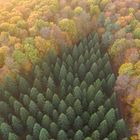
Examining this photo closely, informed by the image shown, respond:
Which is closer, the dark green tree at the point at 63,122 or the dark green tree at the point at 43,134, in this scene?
the dark green tree at the point at 43,134

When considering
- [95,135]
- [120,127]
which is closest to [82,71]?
[120,127]

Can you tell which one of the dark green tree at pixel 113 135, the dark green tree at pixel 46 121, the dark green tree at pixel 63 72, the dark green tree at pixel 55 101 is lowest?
the dark green tree at pixel 113 135

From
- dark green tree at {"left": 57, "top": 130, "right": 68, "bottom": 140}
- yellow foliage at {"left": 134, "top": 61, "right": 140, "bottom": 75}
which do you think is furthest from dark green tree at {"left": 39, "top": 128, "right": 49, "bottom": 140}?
yellow foliage at {"left": 134, "top": 61, "right": 140, "bottom": 75}

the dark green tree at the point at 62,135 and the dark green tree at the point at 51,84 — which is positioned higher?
the dark green tree at the point at 51,84

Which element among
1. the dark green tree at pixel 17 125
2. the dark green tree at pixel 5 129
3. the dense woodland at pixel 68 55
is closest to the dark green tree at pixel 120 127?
the dense woodland at pixel 68 55

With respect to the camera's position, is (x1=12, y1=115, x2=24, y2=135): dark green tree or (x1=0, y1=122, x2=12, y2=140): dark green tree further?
(x1=12, y1=115, x2=24, y2=135): dark green tree

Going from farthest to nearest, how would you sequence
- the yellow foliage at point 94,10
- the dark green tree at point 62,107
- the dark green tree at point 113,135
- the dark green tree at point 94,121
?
the yellow foliage at point 94,10, the dark green tree at point 62,107, the dark green tree at point 94,121, the dark green tree at point 113,135

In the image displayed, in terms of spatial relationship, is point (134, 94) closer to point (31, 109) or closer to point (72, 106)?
point (72, 106)

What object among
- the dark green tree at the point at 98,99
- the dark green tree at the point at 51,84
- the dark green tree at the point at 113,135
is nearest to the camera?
the dark green tree at the point at 113,135

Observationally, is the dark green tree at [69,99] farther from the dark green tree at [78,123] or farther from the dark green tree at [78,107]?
the dark green tree at [78,123]

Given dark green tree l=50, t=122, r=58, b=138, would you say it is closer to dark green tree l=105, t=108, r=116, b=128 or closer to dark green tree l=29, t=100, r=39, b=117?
dark green tree l=29, t=100, r=39, b=117
